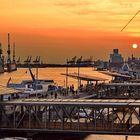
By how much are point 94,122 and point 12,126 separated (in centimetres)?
754

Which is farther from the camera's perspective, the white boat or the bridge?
the white boat

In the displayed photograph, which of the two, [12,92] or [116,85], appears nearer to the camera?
[12,92]

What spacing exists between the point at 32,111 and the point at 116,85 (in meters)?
55.8

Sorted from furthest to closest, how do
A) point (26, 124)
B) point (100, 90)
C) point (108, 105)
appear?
1. point (100, 90)
2. point (26, 124)
3. point (108, 105)

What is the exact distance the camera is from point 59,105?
53.5 metres

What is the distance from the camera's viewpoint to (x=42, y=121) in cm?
5669

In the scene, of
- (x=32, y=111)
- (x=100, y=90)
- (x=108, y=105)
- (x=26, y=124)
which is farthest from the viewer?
(x=100, y=90)

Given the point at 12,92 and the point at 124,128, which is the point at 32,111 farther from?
the point at 124,128

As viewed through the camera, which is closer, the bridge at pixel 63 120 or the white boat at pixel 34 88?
the bridge at pixel 63 120

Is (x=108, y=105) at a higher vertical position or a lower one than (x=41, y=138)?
higher

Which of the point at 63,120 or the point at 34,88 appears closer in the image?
the point at 63,120

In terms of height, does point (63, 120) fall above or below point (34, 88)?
above

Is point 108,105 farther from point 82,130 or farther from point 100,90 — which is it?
point 100,90

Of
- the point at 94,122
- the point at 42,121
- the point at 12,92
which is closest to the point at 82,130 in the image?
the point at 94,122
